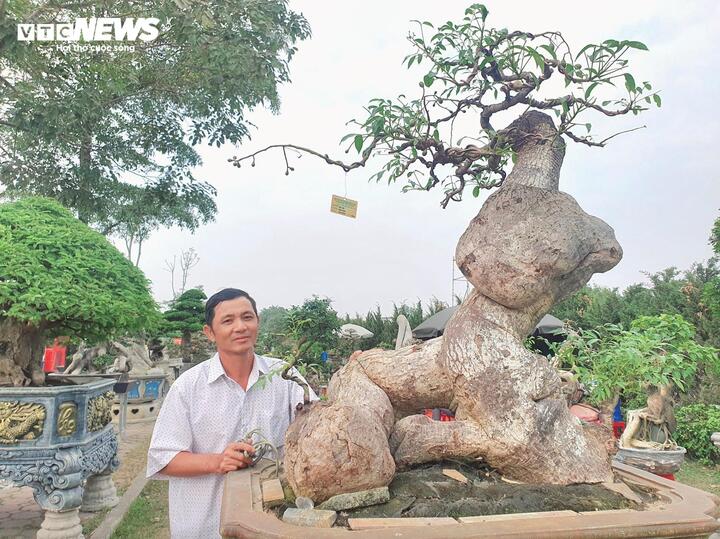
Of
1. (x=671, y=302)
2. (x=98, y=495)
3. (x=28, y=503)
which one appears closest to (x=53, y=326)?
(x=98, y=495)

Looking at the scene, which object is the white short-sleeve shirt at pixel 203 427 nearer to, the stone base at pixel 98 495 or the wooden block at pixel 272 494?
the wooden block at pixel 272 494

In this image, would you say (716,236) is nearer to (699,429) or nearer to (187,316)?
(699,429)

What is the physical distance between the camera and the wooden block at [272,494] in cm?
156

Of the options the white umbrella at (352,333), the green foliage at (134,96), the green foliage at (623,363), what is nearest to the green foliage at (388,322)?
the white umbrella at (352,333)

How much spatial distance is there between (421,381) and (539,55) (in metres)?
1.26

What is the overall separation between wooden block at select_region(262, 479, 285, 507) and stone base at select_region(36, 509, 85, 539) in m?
2.30

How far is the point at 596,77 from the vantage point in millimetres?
1846

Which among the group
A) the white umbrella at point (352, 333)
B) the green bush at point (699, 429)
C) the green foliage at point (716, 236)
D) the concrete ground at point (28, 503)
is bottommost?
the concrete ground at point (28, 503)

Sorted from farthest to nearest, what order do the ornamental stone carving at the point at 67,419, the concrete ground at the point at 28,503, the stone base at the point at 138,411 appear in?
the stone base at the point at 138,411
the concrete ground at the point at 28,503
the ornamental stone carving at the point at 67,419

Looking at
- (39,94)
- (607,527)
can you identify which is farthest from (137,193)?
(607,527)

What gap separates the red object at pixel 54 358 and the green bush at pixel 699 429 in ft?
33.8

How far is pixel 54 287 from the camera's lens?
3.14 meters

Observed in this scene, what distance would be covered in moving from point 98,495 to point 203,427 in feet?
9.73

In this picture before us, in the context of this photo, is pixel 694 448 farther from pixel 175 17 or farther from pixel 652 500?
pixel 175 17
